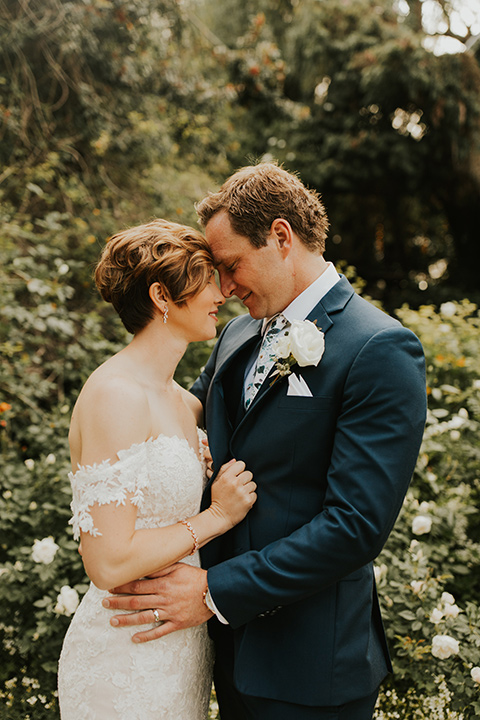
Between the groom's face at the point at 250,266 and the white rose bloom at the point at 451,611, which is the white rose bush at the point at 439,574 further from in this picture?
the groom's face at the point at 250,266

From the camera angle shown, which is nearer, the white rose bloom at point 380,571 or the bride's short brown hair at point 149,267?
the bride's short brown hair at point 149,267

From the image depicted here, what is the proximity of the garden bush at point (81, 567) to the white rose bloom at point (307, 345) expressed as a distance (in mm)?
1337

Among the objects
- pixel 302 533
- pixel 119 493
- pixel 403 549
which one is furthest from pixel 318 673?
pixel 403 549

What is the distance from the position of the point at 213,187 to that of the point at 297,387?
637cm

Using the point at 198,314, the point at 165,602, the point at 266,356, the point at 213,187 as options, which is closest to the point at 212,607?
the point at 165,602

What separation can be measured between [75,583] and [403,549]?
5.76 ft

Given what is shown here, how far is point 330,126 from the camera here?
32.7 feet

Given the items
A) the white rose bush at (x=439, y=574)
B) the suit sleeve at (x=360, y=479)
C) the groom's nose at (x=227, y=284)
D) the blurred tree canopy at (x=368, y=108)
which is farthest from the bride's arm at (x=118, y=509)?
the blurred tree canopy at (x=368, y=108)

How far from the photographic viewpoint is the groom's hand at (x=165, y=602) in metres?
1.72

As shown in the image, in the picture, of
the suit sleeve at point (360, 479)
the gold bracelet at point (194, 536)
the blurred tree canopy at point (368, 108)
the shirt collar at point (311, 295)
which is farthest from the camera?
the blurred tree canopy at point (368, 108)

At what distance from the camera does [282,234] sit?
1875mm

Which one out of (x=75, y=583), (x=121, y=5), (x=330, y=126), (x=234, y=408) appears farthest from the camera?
(x=330, y=126)

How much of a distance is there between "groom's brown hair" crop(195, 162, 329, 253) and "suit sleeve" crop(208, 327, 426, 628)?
54cm

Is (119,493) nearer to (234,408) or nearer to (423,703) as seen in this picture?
(234,408)
